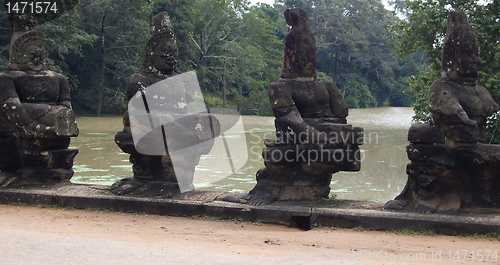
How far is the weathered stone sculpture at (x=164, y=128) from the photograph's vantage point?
5.57 meters

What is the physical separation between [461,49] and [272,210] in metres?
2.46

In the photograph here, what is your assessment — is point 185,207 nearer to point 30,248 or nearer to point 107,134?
point 30,248

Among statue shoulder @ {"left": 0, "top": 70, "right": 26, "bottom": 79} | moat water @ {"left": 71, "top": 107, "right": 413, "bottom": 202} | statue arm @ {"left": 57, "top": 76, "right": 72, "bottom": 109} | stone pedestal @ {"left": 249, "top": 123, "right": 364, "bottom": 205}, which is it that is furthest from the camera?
moat water @ {"left": 71, "top": 107, "right": 413, "bottom": 202}

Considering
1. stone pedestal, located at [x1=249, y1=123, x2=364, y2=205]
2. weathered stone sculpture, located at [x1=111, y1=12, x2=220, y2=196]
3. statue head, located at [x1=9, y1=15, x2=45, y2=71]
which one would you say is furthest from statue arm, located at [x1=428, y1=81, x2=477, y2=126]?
statue head, located at [x1=9, y1=15, x2=45, y2=71]

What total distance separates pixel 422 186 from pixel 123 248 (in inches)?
113

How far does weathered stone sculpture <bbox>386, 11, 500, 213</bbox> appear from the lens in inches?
179

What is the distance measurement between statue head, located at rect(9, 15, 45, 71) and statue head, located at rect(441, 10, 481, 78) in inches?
194

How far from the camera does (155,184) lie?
584cm

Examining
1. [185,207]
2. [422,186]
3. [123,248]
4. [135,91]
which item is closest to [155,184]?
[185,207]

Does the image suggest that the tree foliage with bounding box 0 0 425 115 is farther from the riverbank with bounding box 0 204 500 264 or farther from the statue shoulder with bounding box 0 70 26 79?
the riverbank with bounding box 0 204 500 264

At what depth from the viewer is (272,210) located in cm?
504

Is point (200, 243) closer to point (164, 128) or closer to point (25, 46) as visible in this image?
point (164, 128)

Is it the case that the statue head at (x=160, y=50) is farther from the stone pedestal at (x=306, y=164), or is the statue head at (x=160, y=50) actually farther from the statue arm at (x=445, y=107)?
the statue arm at (x=445, y=107)

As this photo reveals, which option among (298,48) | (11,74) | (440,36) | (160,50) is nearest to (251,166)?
(440,36)
